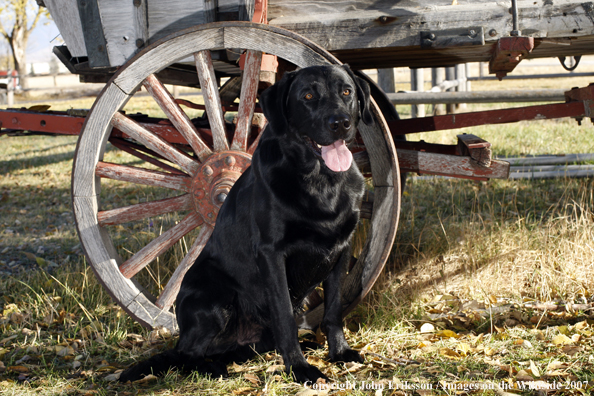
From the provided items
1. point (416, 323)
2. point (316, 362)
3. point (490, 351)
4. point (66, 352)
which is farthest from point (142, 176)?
point (490, 351)

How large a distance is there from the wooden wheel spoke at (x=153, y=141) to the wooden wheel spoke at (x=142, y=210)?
0.17 m

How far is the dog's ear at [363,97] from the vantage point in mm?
2518

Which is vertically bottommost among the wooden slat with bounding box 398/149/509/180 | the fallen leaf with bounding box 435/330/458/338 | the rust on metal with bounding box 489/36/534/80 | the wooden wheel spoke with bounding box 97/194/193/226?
the fallen leaf with bounding box 435/330/458/338

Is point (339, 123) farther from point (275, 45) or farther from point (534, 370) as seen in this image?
point (534, 370)

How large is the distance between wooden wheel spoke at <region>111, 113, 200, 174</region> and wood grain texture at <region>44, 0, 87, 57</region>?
1.89 feet

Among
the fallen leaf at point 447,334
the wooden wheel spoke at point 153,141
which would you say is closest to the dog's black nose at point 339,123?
the wooden wheel spoke at point 153,141

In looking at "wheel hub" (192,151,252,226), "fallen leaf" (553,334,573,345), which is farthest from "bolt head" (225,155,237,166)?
"fallen leaf" (553,334,573,345)

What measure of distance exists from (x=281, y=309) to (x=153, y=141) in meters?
1.26

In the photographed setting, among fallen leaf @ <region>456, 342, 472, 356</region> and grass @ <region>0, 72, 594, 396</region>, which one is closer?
grass @ <region>0, 72, 594, 396</region>

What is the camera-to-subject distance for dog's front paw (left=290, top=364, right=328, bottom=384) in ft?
7.70

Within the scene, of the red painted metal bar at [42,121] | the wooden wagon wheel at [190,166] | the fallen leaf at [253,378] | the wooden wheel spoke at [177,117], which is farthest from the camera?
the red painted metal bar at [42,121]

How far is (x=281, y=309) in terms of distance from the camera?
95.4 inches

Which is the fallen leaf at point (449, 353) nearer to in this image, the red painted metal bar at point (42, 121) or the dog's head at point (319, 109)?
the dog's head at point (319, 109)

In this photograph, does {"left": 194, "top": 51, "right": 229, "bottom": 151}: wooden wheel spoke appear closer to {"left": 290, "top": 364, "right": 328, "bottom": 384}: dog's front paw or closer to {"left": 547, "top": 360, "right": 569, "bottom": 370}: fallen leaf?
{"left": 290, "top": 364, "right": 328, "bottom": 384}: dog's front paw
